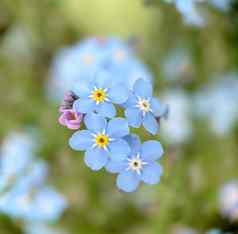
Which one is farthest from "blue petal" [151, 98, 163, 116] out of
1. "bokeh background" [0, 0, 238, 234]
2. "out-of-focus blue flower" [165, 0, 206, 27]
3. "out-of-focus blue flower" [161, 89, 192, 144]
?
"out-of-focus blue flower" [161, 89, 192, 144]

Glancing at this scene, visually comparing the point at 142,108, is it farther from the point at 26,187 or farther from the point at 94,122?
the point at 26,187

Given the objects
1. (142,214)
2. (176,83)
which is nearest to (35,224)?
(142,214)

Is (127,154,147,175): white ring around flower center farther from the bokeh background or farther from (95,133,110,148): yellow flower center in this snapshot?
the bokeh background

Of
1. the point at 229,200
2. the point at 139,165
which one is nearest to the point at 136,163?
the point at 139,165

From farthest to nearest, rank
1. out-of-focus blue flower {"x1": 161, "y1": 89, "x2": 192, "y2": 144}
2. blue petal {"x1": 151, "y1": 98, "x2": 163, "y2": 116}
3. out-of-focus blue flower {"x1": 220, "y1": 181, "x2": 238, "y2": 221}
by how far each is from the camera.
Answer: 1. out-of-focus blue flower {"x1": 161, "y1": 89, "x2": 192, "y2": 144}
2. out-of-focus blue flower {"x1": 220, "y1": 181, "x2": 238, "y2": 221}
3. blue petal {"x1": 151, "y1": 98, "x2": 163, "y2": 116}

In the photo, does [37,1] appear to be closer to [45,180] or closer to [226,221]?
[45,180]
